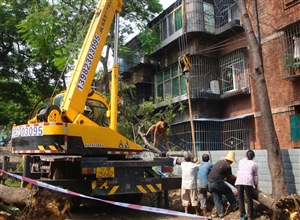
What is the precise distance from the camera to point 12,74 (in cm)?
1883

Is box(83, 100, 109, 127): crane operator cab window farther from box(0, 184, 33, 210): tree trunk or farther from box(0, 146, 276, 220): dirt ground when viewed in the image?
box(0, 184, 33, 210): tree trunk

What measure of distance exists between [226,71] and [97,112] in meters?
9.96

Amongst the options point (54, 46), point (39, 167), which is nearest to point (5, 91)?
point (54, 46)

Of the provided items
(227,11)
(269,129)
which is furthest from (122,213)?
(227,11)

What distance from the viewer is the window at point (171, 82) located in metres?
16.9

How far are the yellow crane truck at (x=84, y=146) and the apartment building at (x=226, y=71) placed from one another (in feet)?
24.2

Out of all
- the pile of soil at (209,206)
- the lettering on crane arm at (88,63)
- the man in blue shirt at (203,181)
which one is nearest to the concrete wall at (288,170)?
the pile of soil at (209,206)

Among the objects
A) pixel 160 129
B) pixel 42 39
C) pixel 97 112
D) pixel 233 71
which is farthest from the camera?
pixel 233 71

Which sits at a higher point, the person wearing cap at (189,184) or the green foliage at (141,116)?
the green foliage at (141,116)

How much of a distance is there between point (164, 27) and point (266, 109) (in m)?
12.1

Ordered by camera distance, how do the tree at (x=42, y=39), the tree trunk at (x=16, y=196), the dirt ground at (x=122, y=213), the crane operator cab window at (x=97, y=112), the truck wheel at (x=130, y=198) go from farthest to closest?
the tree at (x=42, y=39) → the truck wheel at (x=130, y=198) → the crane operator cab window at (x=97, y=112) → the dirt ground at (x=122, y=213) → the tree trunk at (x=16, y=196)

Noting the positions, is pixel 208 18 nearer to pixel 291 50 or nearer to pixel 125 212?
pixel 291 50

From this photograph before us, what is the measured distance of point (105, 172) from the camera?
682 centimetres

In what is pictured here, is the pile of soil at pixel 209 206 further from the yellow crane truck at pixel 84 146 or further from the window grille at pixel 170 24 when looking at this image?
the window grille at pixel 170 24
